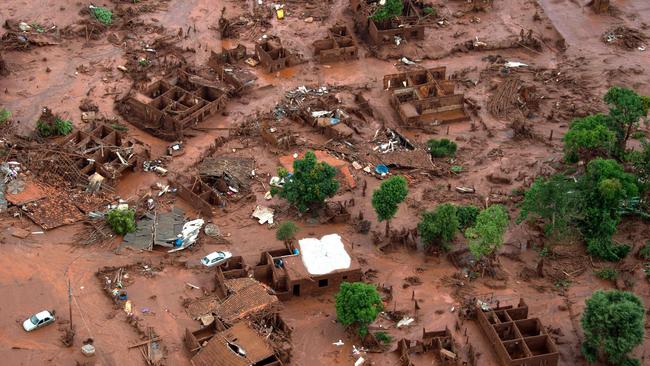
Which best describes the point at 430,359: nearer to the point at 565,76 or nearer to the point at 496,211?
the point at 496,211

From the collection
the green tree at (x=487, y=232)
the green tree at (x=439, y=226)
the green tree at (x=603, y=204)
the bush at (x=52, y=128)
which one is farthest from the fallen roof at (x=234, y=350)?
the bush at (x=52, y=128)

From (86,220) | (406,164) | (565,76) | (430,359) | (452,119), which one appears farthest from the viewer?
(565,76)

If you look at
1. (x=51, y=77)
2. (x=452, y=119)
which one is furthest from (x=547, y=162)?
(x=51, y=77)

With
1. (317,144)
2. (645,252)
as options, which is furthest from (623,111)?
(317,144)

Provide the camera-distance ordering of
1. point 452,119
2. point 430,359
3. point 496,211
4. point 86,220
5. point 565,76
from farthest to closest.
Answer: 1. point 565,76
2. point 452,119
3. point 86,220
4. point 496,211
5. point 430,359

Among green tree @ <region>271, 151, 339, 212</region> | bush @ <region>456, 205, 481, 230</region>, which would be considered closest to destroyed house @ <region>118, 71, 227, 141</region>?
green tree @ <region>271, 151, 339, 212</region>

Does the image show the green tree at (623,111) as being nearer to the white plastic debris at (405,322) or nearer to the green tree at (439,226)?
the green tree at (439,226)

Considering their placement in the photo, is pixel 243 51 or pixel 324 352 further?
pixel 243 51
